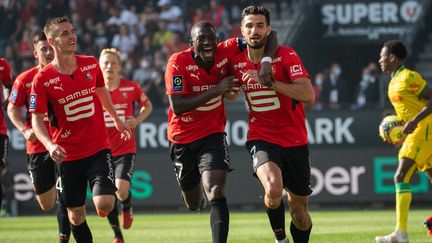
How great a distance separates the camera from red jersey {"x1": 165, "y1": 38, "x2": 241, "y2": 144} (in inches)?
463

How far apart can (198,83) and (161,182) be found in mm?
11684

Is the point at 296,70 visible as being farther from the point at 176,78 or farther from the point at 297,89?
the point at 176,78

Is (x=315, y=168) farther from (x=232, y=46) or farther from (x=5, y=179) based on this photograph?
(x=232, y=46)

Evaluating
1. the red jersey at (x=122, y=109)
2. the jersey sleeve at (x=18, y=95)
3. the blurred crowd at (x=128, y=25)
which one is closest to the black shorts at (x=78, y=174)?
the jersey sleeve at (x=18, y=95)

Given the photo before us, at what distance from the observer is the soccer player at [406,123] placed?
13484 mm

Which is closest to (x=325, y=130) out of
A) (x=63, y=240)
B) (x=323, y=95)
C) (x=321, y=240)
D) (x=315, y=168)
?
(x=315, y=168)

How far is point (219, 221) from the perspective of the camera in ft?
35.9

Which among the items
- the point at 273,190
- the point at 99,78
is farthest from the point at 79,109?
the point at 273,190

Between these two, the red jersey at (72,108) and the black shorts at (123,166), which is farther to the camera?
the black shorts at (123,166)

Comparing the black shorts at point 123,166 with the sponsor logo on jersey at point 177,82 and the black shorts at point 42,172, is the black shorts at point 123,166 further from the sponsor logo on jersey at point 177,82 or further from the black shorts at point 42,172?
the sponsor logo on jersey at point 177,82

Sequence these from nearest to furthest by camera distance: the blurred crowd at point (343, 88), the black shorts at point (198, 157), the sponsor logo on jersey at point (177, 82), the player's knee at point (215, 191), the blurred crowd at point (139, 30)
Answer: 1. the player's knee at point (215, 191)
2. the black shorts at point (198, 157)
3. the sponsor logo on jersey at point (177, 82)
4. the blurred crowd at point (343, 88)
5. the blurred crowd at point (139, 30)

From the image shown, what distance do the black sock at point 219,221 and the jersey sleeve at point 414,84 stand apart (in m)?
3.91

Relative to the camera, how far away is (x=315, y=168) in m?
23.0

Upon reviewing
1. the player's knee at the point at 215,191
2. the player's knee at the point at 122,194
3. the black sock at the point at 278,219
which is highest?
the player's knee at the point at 215,191
